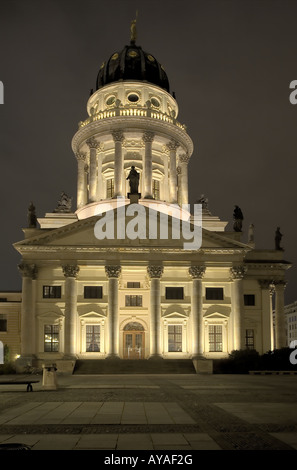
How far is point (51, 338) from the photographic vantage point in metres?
59.9

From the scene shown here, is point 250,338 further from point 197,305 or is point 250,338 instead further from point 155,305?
point 155,305

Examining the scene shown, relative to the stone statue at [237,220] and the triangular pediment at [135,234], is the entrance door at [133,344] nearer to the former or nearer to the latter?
the triangular pediment at [135,234]

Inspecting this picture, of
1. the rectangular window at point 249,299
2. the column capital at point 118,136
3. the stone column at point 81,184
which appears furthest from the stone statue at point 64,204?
the rectangular window at point 249,299

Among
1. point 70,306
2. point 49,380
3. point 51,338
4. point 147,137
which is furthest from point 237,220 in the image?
point 49,380

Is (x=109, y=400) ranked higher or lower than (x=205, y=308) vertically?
lower

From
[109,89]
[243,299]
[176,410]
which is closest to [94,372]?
[243,299]

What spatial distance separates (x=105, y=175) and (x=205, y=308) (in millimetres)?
27161

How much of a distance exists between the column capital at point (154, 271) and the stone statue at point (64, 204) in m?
23.7

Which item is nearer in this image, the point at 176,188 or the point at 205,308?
the point at 205,308

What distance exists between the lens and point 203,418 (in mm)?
18922

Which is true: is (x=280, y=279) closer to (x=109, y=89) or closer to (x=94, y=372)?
(x=94, y=372)

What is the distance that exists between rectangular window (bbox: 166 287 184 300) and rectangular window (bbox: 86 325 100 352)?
8231 mm

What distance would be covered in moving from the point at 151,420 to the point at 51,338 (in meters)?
43.0

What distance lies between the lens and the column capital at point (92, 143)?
7919cm
